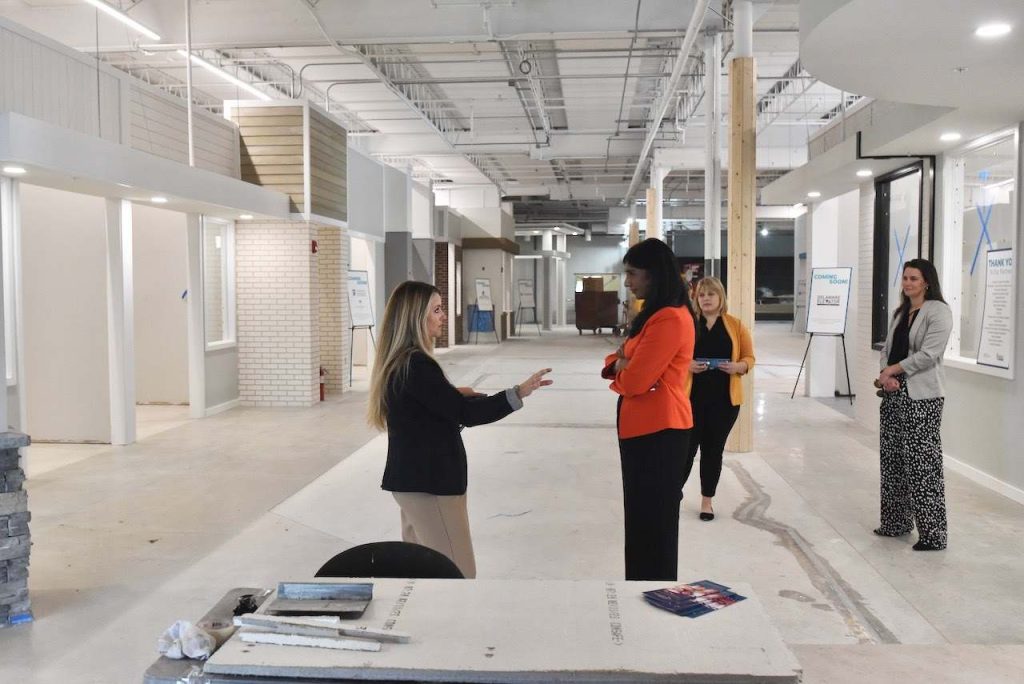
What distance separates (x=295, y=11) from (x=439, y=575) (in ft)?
29.2

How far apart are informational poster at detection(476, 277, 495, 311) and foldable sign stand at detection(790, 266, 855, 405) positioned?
12.1 m

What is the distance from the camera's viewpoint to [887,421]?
5.08 metres

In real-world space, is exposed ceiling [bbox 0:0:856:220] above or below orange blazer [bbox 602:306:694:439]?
above

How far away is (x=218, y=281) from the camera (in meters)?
10.8

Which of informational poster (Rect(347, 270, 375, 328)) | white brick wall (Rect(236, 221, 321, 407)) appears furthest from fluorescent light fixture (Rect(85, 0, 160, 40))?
informational poster (Rect(347, 270, 375, 328))

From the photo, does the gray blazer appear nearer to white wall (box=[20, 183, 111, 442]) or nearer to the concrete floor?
the concrete floor

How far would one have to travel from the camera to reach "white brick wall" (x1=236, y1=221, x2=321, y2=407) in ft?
36.0

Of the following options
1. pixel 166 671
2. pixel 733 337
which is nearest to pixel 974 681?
pixel 733 337

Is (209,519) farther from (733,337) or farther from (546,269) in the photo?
(546,269)

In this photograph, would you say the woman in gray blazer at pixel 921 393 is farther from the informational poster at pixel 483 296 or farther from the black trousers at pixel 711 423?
the informational poster at pixel 483 296

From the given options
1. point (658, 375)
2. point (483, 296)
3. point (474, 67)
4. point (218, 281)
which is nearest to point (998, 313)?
point (658, 375)

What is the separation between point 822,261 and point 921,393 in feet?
25.6

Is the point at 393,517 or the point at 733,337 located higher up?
the point at 733,337

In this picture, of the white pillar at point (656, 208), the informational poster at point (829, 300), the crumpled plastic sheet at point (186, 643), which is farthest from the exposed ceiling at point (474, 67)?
the crumpled plastic sheet at point (186, 643)
